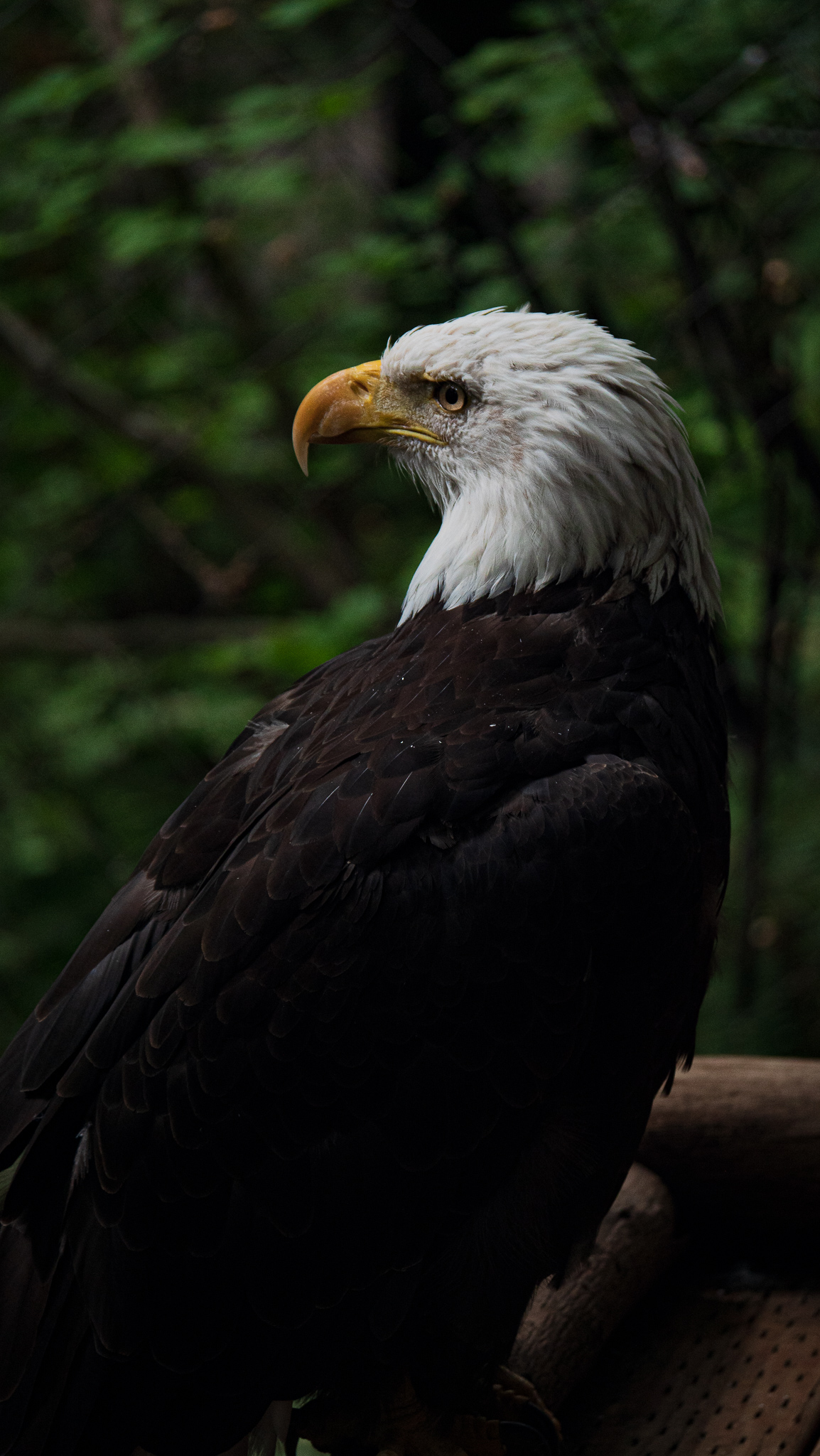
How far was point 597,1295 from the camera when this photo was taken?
2.37 m

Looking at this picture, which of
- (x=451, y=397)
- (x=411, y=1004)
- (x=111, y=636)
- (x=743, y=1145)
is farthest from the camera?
(x=111, y=636)

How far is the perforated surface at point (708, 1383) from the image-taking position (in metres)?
2.11

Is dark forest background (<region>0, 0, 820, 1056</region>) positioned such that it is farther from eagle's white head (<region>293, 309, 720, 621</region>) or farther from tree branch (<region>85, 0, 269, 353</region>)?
eagle's white head (<region>293, 309, 720, 621</region>)

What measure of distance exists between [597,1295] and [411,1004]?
0.98m

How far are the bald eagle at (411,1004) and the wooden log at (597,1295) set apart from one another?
0.70ft

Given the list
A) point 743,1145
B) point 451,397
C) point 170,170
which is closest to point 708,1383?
Answer: point 743,1145

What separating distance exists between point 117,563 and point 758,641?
3.78 m

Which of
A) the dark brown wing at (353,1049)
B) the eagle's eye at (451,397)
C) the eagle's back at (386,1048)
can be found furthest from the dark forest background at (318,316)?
the dark brown wing at (353,1049)

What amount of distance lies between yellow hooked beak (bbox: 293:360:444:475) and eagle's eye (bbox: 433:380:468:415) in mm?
78

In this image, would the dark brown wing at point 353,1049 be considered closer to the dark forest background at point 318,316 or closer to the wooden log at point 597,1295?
the wooden log at point 597,1295

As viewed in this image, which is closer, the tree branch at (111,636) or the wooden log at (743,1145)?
the wooden log at (743,1145)

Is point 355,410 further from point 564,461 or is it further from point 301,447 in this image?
point 564,461

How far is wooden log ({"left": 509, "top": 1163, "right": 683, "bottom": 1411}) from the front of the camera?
230 centimetres

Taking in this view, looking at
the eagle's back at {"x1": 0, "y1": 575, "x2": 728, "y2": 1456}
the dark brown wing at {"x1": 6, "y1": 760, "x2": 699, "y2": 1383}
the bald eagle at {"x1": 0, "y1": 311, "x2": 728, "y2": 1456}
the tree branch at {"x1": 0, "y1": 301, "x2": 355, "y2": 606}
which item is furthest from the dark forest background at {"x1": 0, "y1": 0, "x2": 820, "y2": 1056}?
the dark brown wing at {"x1": 6, "y1": 760, "x2": 699, "y2": 1383}
